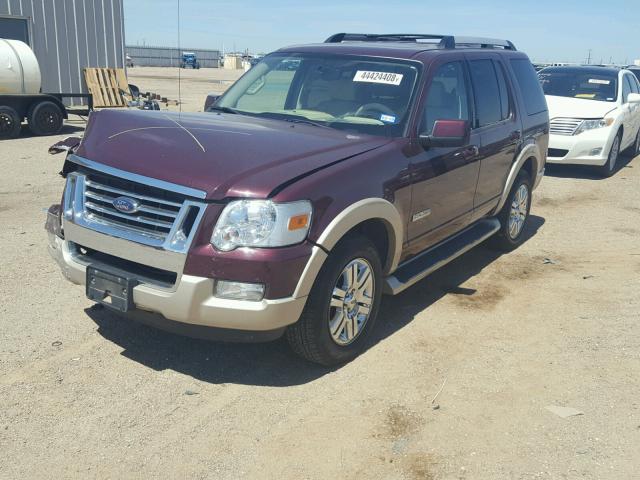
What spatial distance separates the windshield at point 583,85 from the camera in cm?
1172

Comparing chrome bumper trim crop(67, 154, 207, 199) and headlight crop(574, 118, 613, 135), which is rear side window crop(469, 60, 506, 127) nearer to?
chrome bumper trim crop(67, 154, 207, 199)

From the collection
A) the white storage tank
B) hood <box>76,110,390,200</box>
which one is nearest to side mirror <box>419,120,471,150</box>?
hood <box>76,110,390,200</box>

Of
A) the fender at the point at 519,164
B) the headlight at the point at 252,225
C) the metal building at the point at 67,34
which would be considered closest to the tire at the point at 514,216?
the fender at the point at 519,164

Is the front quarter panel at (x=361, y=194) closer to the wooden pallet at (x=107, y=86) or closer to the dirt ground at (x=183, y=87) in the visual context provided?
the dirt ground at (x=183, y=87)

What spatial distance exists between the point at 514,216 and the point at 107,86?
1534 cm

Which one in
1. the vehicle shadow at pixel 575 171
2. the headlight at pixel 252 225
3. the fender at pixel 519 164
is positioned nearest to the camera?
the headlight at pixel 252 225

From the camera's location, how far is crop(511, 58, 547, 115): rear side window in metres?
6.52

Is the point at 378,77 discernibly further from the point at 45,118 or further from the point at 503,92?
the point at 45,118

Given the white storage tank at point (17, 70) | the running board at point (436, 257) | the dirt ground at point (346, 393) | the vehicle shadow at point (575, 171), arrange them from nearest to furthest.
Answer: the dirt ground at point (346, 393) → the running board at point (436, 257) → the vehicle shadow at point (575, 171) → the white storage tank at point (17, 70)

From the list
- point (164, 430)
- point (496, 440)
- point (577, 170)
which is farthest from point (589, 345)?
point (577, 170)

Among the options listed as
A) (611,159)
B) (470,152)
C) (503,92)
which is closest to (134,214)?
(470,152)

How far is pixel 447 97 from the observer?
16.5 feet

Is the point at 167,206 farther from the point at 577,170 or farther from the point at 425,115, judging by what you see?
the point at 577,170

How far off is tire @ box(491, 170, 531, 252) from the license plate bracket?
4.24m
